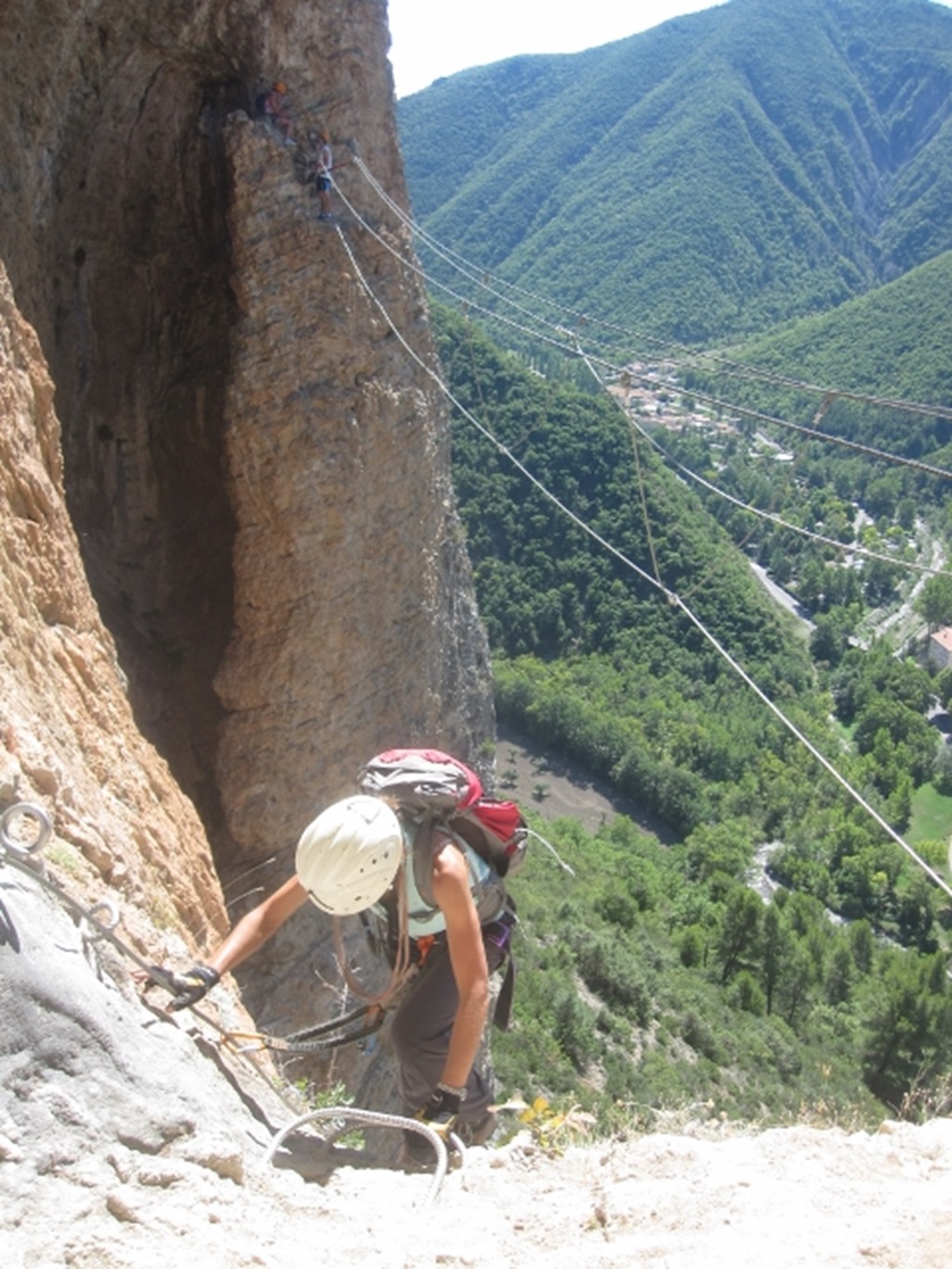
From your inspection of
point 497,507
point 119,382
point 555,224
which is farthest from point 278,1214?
point 555,224

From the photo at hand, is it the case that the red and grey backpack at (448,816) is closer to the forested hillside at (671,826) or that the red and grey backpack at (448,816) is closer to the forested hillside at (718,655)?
the forested hillside at (718,655)

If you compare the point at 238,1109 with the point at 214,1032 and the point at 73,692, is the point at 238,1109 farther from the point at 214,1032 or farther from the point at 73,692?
the point at 73,692

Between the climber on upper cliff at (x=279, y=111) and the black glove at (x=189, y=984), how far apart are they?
6.22m

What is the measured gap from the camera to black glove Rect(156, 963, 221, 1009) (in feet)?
10.4

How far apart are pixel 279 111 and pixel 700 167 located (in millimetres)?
157429

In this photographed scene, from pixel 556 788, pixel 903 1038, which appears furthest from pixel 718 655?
pixel 903 1038

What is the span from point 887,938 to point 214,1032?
40.5 metres

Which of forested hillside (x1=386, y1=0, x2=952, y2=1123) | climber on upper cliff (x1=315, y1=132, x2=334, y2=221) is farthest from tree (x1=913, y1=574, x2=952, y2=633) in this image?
climber on upper cliff (x1=315, y1=132, x2=334, y2=221)

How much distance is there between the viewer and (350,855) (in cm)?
328

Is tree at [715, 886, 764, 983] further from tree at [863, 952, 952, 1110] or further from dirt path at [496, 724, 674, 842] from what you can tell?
dirt path at [496, 724, 674, 842]

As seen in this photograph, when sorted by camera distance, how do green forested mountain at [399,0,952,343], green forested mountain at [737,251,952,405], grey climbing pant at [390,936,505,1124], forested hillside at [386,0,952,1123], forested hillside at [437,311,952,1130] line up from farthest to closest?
green forested mountain at [399,0,952,343], green forested mountain at [737,251,952,405], forested hillside at [437,311,952,1130], forested hillside at [386,0,952,1123], grey climbing pant at [390,936,505,1124]

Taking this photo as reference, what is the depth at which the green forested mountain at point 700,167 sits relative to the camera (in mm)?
134375

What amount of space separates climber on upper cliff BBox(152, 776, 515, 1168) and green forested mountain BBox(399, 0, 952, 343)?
123815mm

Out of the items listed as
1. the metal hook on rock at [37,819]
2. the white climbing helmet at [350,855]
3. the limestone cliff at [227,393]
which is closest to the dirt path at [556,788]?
the limestone cliff at [227,393]
